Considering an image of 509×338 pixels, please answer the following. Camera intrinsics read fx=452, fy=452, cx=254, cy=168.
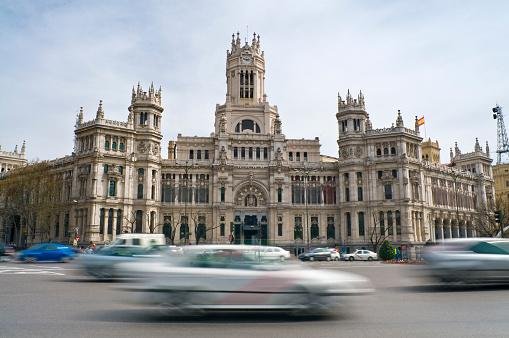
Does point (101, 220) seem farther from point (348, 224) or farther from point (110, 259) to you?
point (110, 259)

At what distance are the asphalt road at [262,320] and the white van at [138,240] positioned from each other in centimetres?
900

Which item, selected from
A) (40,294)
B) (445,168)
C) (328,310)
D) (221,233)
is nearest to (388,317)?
(328,310)

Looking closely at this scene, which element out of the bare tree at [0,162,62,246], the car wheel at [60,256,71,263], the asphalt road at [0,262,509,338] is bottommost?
the asphalt road at [0,262,509,338]

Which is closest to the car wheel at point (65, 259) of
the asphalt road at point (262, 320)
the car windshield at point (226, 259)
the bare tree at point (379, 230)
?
the asphalt road at point (262, 320)

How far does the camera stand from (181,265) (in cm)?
1138

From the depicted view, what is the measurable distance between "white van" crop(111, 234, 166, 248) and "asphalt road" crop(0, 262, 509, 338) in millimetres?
8995

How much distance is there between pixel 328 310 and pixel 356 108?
65971 millimetres

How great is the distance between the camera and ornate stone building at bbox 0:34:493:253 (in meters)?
67.8

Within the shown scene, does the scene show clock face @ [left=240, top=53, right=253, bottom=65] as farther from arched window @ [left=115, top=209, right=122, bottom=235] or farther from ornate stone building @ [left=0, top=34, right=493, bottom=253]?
arched window @ [left=115, top=209, right=122, bottom=235]

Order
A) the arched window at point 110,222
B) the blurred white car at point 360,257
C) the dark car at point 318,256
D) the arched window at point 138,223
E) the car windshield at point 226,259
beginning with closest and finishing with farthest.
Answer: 1. the car windshield at point 226,259
2. the dark car at point 318,256
3. the blurred white car at point 360,257
4. the arched window at point 110,222
5. the arched window at point 138,223

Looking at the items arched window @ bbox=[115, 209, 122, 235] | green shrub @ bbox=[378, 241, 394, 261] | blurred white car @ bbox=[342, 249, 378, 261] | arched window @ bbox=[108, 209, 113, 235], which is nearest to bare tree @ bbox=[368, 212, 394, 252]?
blurred white car @ bbox=[342, 249, 378, 261]

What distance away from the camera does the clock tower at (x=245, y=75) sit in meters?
83.4

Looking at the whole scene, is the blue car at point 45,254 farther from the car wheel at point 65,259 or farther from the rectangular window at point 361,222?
the rectangular window at point 361,222

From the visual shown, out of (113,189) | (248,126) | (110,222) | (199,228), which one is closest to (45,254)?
(110,222)
